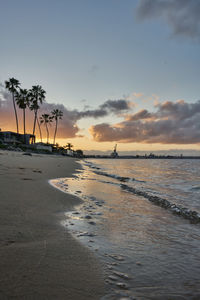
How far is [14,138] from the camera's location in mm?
66312

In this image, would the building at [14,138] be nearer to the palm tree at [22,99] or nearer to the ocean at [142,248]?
the palm tree at [22,99]

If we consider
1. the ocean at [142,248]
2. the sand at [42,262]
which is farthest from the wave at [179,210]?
the sand at [42,262]

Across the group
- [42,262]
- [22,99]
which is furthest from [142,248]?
[22,99]

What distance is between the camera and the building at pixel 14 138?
62.8 metres

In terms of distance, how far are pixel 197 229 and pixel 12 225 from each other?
3.61 metres

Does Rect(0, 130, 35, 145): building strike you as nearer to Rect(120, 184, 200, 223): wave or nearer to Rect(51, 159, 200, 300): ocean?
Rect(120, 184, 200, 223): wave

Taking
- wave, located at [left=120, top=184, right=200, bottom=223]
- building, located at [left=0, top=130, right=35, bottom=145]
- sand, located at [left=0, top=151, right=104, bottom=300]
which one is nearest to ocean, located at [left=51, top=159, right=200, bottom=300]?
wave, located at [left=120, top=184, right=200, bottom=223]

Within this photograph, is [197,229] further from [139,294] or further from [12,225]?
[12,225]

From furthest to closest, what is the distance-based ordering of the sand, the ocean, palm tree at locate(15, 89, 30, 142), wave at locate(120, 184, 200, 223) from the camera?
palm tree at locate(15, 89, 30, 142)
wave at locate(120, 184, 200, 223)
the ocean
the sand

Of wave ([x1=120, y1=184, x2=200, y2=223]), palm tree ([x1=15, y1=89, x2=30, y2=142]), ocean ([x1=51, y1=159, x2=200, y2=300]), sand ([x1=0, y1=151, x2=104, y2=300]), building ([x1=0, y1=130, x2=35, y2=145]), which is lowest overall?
wave ([x1=120, y1=184, x2=200, y2=223])

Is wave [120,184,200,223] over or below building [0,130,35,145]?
below

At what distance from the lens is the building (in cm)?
6275

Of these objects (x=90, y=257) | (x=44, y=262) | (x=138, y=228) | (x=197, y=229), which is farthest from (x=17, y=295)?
(x=197, y=229)

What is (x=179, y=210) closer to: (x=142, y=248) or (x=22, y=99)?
(x=142, y=248)
